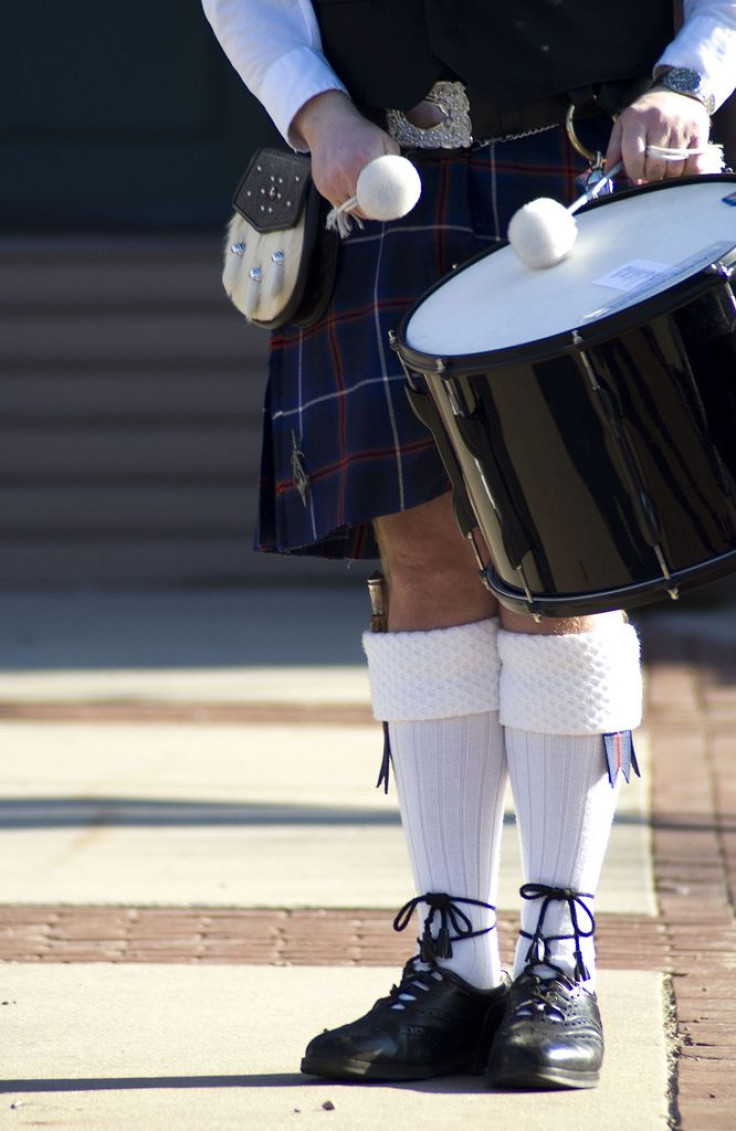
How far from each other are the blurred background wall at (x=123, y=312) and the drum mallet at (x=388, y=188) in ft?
14.0

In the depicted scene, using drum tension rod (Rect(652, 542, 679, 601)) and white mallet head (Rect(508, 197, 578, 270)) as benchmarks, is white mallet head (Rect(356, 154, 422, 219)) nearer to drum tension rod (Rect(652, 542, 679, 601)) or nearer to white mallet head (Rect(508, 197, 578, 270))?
white mallet head (Rect(508, 197, 578, 270))

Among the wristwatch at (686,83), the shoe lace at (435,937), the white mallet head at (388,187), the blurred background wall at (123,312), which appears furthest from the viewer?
the blurred background wall at (123,312)

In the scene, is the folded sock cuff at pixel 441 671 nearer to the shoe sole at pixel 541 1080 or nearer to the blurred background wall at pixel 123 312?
the shoe sole at pixel 541 1080

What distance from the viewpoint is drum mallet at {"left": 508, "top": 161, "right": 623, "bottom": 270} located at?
162cm

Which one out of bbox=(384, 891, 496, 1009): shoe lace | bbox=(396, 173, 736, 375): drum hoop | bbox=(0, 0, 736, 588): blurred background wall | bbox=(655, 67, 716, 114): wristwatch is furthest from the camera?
bbox=(0, 0, 736, 588): blurred background wall

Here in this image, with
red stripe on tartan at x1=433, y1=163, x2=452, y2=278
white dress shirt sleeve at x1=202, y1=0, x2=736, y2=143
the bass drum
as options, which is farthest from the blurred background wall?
the bass drum

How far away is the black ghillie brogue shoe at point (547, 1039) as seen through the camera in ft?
5.67

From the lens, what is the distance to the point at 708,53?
1.79 metres

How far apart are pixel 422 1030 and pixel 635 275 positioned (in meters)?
0.81

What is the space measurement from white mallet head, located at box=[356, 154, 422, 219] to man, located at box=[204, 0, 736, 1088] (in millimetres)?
97

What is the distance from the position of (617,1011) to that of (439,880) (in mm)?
316

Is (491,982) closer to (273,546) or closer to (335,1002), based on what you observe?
(335,1002)

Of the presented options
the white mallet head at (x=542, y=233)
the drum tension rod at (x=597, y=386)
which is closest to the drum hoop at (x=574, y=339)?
the drum tension rod at (x=597, y=386)

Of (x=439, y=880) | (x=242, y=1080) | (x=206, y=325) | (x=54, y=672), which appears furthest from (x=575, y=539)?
(x=206, y=325)
